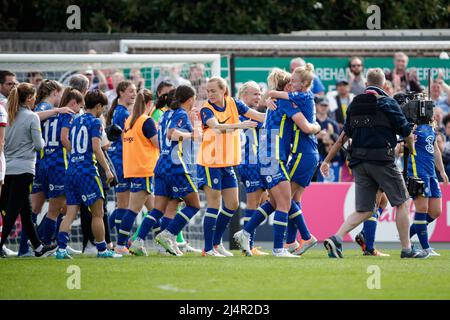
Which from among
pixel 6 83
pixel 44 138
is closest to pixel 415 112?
pixel 44 138

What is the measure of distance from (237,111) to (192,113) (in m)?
1.47

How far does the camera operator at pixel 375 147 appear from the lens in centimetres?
1363

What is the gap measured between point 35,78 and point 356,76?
633cm

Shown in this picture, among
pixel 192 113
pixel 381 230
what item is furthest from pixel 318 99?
pixel 192 113

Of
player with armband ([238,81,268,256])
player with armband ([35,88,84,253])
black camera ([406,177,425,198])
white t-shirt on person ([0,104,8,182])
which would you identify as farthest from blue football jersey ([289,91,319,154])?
white t-shirt on person ([0,104,8,182])

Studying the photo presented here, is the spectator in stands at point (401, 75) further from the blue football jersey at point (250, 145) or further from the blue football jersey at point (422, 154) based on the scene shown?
the blue football jersey at point (422, 154)

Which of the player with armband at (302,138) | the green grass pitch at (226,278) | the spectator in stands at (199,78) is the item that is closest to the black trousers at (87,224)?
the green grass pitch at (226,278)

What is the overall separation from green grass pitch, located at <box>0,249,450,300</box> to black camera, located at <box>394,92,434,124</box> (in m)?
1.81

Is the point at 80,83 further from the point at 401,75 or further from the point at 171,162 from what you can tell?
the point at 401,75

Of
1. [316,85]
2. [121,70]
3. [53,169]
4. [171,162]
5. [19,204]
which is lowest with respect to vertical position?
[19,204]

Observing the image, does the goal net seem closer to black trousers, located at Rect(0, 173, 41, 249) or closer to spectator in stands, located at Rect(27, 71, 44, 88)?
spectator in stands, located at Rect(27, 71, 44, 88)

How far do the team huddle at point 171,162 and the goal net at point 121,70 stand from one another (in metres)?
1.38

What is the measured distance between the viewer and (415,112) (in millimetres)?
14430

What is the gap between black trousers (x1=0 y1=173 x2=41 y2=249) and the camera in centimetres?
1433
